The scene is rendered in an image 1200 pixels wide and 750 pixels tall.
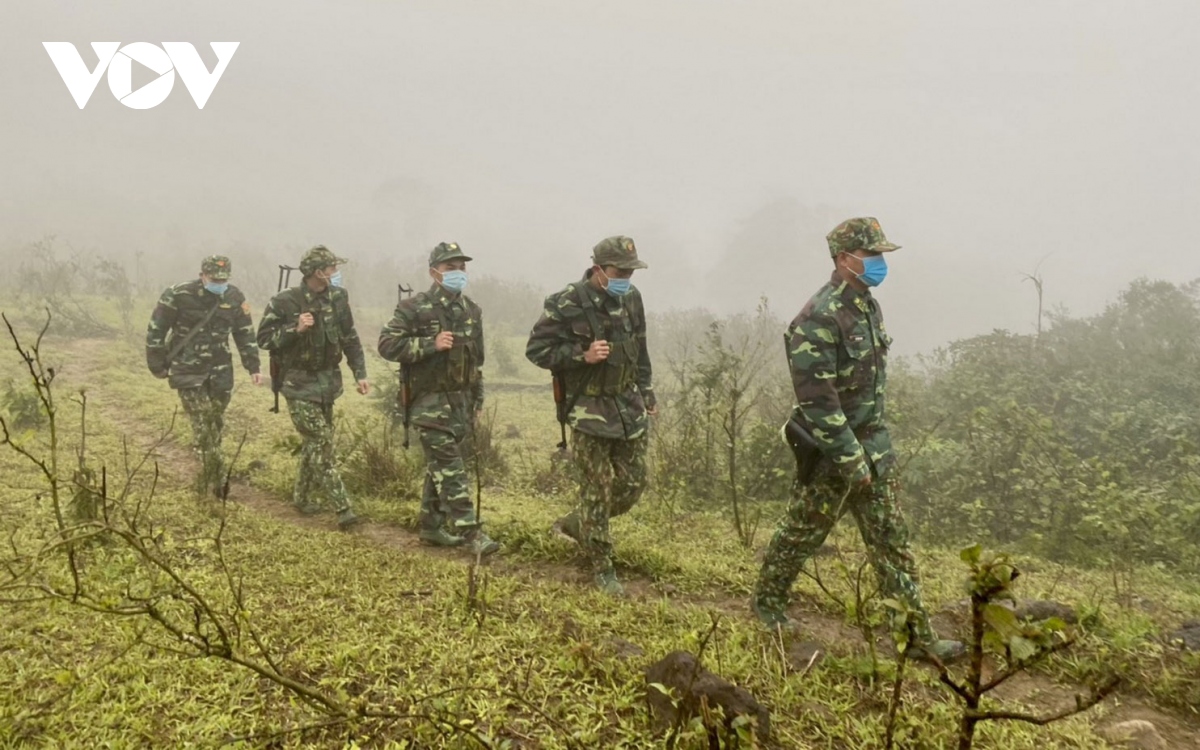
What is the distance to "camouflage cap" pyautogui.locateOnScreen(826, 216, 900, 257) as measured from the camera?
11.5 ft

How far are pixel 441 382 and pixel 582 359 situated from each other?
1.60 meters

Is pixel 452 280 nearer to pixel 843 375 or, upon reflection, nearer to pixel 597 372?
pixel 597 372

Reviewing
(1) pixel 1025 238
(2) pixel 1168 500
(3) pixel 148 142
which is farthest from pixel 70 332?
(1) pixel 1025 238

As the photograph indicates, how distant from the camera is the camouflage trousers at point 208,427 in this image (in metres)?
5.64

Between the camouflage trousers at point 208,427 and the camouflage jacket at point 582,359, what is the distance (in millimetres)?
3340

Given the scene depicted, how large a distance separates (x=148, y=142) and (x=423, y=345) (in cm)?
8672

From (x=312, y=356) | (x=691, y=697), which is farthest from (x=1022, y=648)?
(x=312, y=356)

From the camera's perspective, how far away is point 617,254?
4316 mm

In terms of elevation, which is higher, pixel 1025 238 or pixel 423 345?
pixel 1025 238

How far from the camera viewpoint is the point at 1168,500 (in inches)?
230

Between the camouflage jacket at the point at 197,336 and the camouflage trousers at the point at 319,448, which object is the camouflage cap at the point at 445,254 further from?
the camouflage jacket at the point at 197,336

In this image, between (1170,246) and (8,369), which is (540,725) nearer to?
(8,369)

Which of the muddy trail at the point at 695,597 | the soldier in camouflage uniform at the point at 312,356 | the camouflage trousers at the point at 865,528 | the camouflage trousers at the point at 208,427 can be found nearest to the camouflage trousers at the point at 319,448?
the soldier in camouflage uniform at the point at 312,356

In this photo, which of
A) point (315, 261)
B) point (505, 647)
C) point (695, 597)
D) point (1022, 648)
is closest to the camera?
point (1022, 648)
